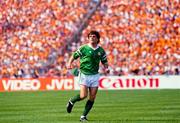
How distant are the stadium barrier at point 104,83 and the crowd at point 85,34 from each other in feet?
3.18

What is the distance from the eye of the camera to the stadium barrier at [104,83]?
35875mm

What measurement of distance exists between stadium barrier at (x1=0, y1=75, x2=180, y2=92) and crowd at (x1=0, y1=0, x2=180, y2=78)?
97 cm

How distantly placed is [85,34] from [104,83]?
619cm

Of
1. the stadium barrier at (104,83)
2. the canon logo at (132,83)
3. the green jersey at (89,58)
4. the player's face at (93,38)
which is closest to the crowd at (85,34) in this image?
the stadium barrier at (104,83)

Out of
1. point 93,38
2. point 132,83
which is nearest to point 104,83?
point 132,83

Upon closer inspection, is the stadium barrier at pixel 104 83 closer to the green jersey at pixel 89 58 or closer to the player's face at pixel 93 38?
the green jersey at pixel 89 58

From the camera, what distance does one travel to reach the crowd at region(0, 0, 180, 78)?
38.2 meters

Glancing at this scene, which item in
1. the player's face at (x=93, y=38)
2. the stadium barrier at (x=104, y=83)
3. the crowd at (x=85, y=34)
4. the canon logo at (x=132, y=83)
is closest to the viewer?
the player's face at (x=93, y=38)

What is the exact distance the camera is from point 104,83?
3619 centimetres

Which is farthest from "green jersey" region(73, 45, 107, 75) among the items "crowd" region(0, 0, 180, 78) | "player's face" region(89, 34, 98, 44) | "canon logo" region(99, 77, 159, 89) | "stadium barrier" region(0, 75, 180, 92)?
"crowd" region(0, 0, 180, 78)

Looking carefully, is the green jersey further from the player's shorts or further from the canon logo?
the canon logo

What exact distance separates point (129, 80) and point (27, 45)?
8349mm

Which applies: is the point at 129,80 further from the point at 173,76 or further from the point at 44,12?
the point at 44,12

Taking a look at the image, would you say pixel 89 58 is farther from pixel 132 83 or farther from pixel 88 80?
pixel 132 83
